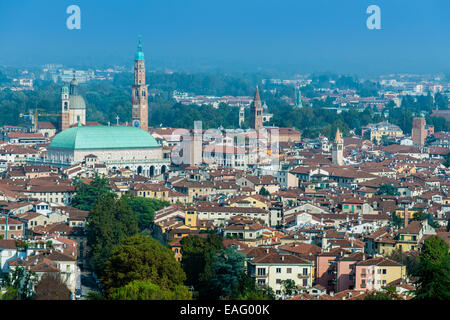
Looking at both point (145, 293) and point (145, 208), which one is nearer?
point (145, 293)

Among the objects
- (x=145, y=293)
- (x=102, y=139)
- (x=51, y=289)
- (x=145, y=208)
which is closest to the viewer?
(x=145, y=293)

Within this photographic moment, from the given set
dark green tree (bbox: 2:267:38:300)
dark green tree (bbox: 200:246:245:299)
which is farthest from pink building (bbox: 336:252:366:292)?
dark green tree (bbox: 2:267:38:300)

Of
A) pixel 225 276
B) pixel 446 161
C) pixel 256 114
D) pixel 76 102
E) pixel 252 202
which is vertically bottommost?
pixel 446 161

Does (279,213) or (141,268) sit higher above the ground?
(141,268)

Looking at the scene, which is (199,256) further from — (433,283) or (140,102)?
(140,102)

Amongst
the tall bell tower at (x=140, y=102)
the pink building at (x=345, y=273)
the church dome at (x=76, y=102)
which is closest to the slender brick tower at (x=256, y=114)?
the tall bell tower at (x=140, y=102)

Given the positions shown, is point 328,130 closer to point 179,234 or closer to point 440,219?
point 440,219

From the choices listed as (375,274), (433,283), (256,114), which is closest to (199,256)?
(375,274)
